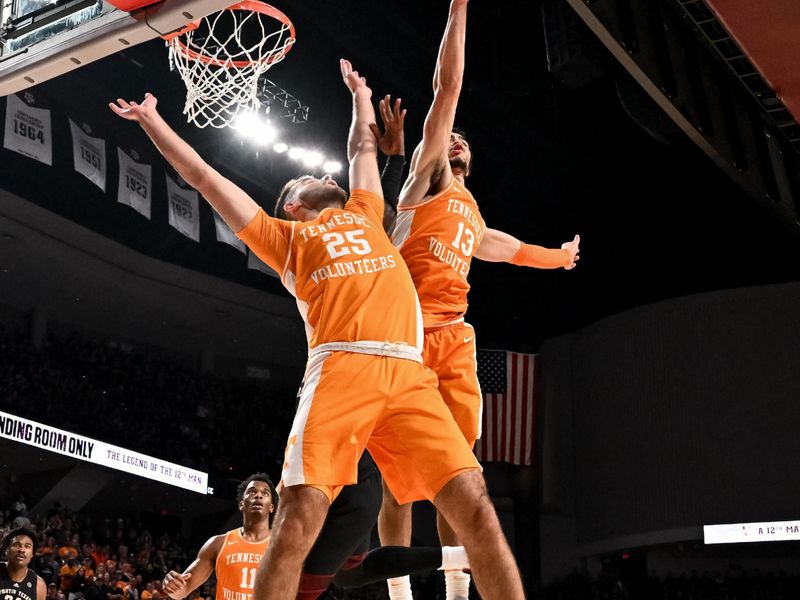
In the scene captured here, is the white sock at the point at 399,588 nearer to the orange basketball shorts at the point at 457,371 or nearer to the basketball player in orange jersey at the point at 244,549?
the orange basketball shorts at the point at 457,371

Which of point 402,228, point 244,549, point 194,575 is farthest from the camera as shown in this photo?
point 244,549

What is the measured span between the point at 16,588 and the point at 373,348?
590 cm

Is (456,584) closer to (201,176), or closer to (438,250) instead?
(438,250)

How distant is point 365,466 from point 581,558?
21719mm

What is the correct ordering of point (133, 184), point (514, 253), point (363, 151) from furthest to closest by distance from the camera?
point (133, 184)
point (514, 253)
point (363, 151)

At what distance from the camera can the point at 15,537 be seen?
8.20 metres

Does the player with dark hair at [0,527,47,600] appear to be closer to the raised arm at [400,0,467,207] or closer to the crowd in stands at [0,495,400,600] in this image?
the crowd in stands at [0,495,400,600]

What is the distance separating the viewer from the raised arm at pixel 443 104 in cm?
437

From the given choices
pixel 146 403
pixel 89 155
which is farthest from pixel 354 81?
pixel 146 403

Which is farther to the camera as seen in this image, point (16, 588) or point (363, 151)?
point (16, 588)

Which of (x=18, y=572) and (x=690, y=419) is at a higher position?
(x=690, y=419)

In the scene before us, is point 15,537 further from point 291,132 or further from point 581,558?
point 581,558

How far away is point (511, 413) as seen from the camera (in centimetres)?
2144

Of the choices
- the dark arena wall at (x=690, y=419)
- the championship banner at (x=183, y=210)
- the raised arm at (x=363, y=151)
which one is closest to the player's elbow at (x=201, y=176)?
the raised arm at (x=363, y=151)
